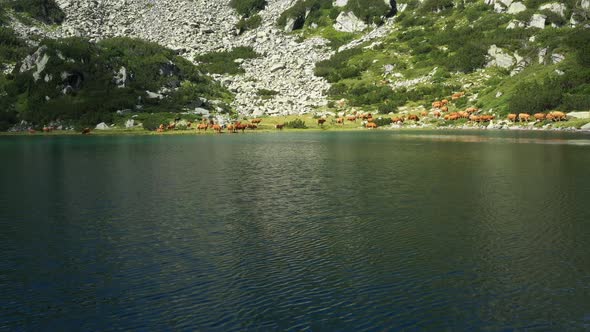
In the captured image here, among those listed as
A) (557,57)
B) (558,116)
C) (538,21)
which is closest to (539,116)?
(558,116)

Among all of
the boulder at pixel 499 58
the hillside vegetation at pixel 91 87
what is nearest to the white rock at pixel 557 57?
the boulder at pixel 499 58

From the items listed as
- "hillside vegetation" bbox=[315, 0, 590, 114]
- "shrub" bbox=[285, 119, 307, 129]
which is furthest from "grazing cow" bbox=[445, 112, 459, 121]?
"shrub" bbox=[285, 119, 307, 129]

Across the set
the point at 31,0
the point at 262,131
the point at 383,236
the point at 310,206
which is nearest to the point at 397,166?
the point at 310,206

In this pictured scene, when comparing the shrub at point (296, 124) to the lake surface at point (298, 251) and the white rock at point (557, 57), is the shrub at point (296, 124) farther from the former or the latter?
the lake surface at point (298, 251)

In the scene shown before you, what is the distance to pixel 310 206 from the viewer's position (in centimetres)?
3045

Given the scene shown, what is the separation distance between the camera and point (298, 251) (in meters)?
20.9

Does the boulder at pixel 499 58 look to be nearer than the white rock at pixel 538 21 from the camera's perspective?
Yes

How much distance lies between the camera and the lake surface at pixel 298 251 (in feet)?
48.2

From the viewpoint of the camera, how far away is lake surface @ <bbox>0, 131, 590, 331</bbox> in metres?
14.7

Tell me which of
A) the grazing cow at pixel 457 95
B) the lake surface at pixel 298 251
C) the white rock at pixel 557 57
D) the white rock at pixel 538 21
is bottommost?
the lake surface at pixel 298 251

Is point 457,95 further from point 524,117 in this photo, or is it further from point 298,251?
point 298,251

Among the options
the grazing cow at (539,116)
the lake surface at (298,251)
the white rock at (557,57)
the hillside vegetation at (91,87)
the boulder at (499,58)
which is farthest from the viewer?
the boulder at (499,58)

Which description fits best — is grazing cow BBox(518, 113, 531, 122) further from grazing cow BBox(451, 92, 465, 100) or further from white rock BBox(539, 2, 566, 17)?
white rock BBox(539, 2, 566, 17)

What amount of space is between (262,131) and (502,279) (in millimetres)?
101333
